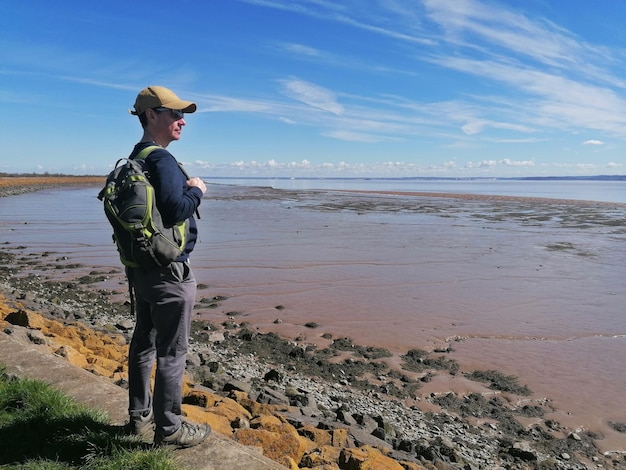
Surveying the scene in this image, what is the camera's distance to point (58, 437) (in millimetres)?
3621

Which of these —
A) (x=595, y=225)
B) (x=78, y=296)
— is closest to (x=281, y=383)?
(x=78, y=296)

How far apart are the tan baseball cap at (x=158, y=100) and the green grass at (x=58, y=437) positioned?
86.8 inches

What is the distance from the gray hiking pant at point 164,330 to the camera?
3.16 meters

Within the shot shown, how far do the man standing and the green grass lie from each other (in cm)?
23

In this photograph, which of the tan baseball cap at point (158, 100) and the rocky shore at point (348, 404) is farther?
A: the rocky shore at point (348, 404)

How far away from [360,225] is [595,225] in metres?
14.0

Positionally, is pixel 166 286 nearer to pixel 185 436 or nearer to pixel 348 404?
pixel 185 436

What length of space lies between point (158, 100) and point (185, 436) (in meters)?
2.22

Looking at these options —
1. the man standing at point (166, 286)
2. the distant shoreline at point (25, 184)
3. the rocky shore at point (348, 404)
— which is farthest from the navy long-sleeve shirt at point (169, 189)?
the distant shoreline at point (25, 184)

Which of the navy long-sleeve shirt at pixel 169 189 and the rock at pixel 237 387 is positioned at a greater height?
the navy long-sleeve shirt at pixel 169 189

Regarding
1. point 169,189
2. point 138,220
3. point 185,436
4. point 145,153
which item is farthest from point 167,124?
point 185,436

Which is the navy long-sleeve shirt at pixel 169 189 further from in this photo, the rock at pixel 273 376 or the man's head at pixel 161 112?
the rock at pixel 273 376

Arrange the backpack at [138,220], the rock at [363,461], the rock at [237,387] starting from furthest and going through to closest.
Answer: the rock at [237,387] < the rock at [363,461] < the backpack at [138,220]

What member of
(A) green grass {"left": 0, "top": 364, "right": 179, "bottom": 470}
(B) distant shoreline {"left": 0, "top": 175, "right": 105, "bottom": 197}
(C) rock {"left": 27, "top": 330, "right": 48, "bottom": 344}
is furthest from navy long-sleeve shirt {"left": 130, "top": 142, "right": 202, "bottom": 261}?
(B) distant shoreline {"left": 0, "top": 175, "right": 105, "bottom": 197}
